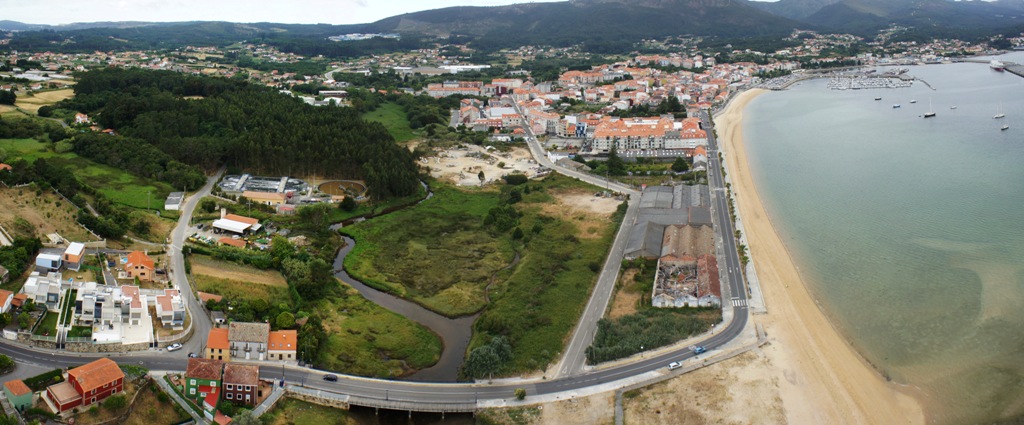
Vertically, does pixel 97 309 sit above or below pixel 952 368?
above

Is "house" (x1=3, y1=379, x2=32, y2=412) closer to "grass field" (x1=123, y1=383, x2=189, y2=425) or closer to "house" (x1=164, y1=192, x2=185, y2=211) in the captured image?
"grass field" (x1=123, y1=383, x2=189, y2=425)

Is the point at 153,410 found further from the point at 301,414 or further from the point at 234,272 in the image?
the point at 234,272

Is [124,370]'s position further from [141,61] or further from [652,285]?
[141,61]

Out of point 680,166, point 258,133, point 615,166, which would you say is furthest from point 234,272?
point 680,166

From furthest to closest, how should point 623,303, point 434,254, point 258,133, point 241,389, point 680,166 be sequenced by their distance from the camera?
point 680,166
point 258,133
point 434,254
point 623,303
point 241,389

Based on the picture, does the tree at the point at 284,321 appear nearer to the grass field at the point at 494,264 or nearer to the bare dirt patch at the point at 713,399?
the grass field at the point at 494,264

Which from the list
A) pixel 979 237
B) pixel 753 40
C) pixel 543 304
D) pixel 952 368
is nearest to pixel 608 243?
pixel 543 304

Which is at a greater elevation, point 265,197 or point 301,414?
point 265,197
